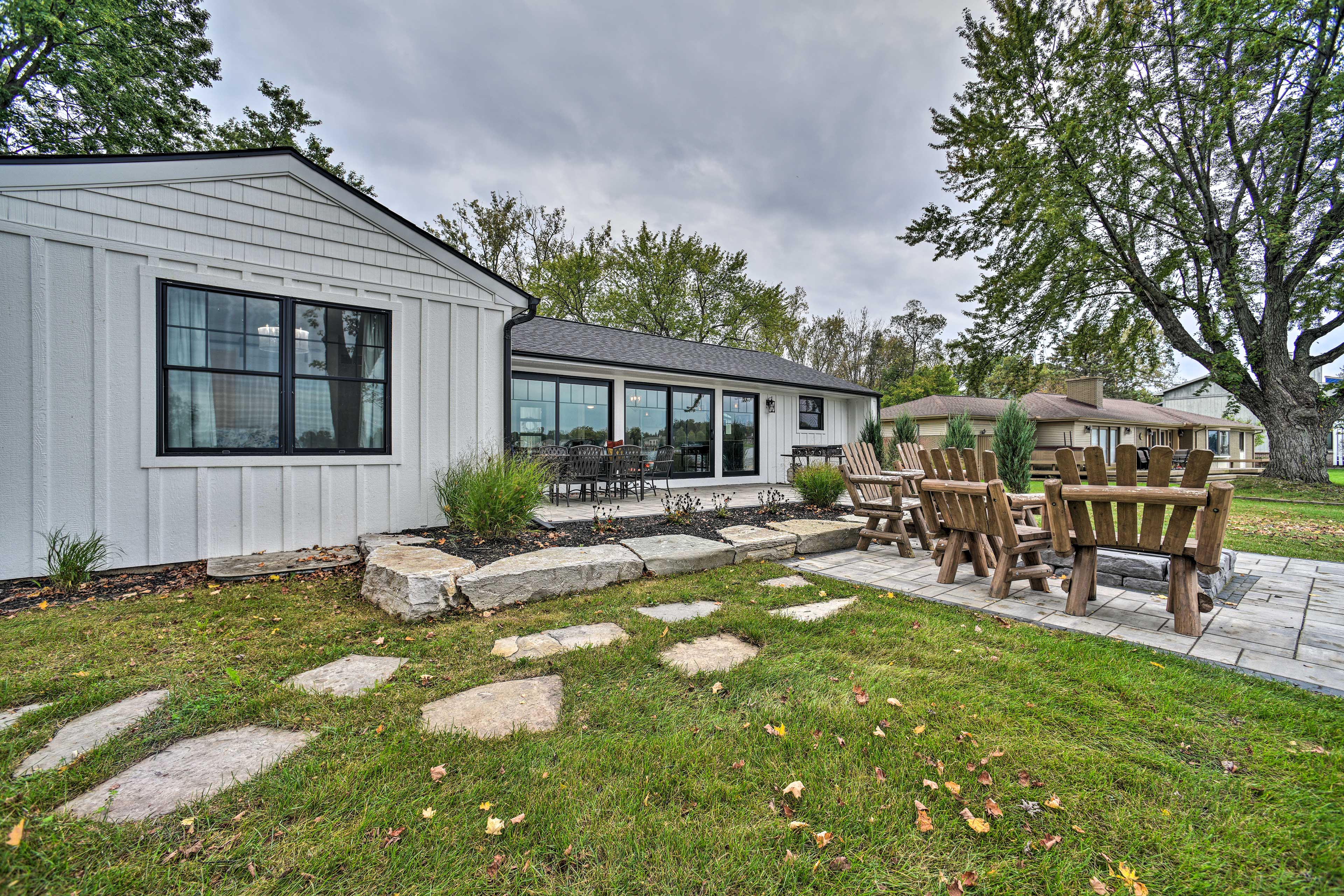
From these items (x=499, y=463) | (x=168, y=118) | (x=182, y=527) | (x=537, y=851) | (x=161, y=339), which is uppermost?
(x=168, y=118)

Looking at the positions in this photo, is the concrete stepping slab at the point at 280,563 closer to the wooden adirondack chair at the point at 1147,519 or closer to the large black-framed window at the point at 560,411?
the large black-framed window at the point at 560,411

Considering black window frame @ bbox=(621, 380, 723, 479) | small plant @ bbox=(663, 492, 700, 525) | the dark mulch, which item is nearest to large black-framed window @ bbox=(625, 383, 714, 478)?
black window frame @ bbox=(621, 380, 723, 479)

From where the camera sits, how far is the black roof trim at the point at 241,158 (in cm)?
361

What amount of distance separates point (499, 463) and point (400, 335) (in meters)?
1.71

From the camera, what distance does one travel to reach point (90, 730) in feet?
5.94

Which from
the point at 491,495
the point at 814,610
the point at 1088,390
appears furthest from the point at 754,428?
the point at 1088,390

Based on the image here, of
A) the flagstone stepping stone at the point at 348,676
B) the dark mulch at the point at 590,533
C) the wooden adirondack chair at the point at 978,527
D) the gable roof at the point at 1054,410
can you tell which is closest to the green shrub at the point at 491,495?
the dark mulch at the point at 590,533

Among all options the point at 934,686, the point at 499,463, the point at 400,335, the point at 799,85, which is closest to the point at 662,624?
the point at 934,686

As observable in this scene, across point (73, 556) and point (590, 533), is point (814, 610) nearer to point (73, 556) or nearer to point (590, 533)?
point (590, 533)

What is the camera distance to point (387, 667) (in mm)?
2428

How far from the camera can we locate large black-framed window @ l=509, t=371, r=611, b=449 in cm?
839

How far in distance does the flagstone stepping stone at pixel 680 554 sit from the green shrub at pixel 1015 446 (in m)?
7.83

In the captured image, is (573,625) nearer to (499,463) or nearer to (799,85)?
(499,463)

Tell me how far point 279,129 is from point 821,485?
69.4ft
